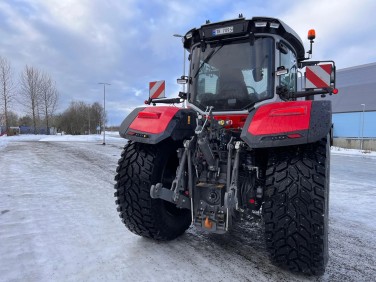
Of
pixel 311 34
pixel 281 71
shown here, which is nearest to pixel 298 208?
pixel 281 71

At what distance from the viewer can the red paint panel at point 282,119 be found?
271cm

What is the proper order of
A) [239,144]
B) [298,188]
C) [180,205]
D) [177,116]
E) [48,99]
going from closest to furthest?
[298,188] → [239,144] → [180,205] → [177,116] → [48,99]

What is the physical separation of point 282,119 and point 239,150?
50 centimetres

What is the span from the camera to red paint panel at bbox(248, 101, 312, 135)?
2707 mm

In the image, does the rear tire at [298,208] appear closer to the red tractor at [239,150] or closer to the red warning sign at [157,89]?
the red tractor at [239,150]

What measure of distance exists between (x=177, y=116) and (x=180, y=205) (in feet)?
3.25

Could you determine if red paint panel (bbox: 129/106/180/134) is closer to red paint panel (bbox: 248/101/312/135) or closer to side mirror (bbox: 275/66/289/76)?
red paint panel (bbox: 248/101/312/135)

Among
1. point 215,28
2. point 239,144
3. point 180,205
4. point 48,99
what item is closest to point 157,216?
point 180,205

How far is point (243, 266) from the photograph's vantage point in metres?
3.08

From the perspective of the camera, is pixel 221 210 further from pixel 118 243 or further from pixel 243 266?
pixel 118 243

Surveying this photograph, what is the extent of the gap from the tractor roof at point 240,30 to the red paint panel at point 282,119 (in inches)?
38.6

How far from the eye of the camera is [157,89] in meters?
4.93

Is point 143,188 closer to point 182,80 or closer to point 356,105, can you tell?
point 182,80

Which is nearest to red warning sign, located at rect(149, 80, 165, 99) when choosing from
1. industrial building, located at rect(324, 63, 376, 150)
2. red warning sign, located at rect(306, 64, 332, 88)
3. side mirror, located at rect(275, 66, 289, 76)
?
side mirror, located at rect(275, 66, 289, 76)
